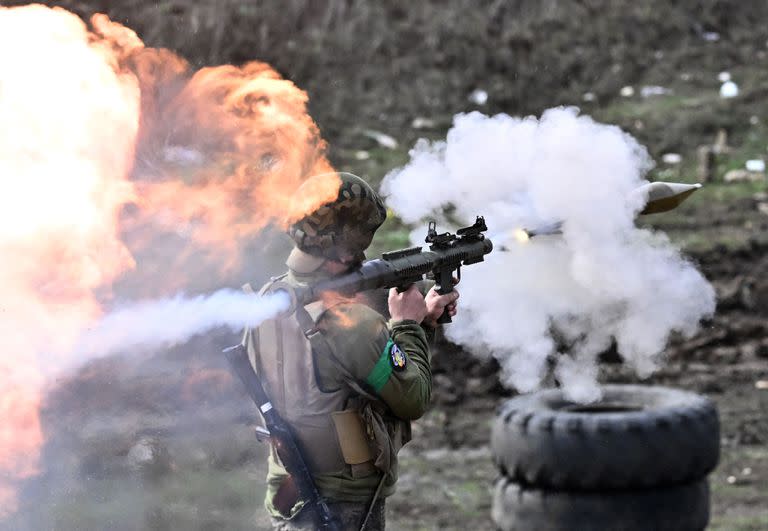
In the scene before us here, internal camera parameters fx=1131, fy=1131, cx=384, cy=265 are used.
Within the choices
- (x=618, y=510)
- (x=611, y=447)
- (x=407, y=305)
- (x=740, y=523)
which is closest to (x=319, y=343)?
(x=407, y=305)

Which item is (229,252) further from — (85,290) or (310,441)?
(310,441)

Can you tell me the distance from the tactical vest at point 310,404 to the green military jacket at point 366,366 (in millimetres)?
49

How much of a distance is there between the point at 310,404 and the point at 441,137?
9364 mm

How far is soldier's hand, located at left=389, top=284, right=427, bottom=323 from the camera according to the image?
4.43 metres

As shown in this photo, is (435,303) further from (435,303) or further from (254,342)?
(254,342)

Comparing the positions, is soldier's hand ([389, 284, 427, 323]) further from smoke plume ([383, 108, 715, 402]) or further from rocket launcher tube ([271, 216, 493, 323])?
smoke plume ([383, 108, 715, 402])

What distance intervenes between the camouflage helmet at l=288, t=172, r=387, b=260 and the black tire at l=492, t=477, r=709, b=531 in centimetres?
277

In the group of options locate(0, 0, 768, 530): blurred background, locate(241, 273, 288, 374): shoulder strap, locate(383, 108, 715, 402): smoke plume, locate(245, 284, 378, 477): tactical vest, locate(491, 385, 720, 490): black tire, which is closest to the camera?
locate(245, 284, 378, 477): tactical vest

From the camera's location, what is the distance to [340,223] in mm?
4180

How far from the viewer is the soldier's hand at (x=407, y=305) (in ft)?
14.5

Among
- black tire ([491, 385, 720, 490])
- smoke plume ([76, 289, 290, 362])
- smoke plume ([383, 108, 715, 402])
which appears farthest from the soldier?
black tire ([491, 385, 720, 490])

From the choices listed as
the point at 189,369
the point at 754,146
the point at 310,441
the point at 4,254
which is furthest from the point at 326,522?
the point at 754,146

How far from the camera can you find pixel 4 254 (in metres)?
4.44

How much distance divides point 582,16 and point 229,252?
23.9 ft
